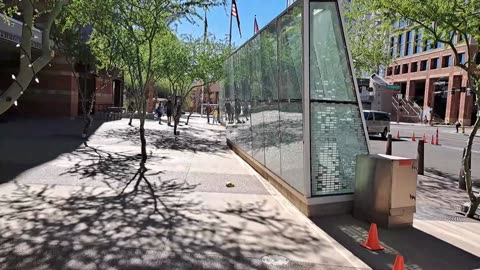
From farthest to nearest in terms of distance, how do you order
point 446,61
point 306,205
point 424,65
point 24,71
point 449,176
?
point 424,65 < point 446,61 < point 449,176 < point 306,205 < point 24,71

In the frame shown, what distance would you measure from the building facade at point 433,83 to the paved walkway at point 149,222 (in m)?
51.7

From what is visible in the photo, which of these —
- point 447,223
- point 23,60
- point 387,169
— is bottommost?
point 447,223

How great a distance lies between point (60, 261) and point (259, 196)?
3.99 m

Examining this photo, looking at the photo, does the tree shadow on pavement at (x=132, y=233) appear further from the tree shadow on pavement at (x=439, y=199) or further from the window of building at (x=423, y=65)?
the window of building at (x=423, y=65)

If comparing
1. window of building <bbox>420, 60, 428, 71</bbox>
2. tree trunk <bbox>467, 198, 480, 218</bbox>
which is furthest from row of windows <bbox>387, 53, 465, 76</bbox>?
tree trunk <bbox>467, 198, 480, 218</bbox>

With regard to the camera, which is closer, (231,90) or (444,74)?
(231,90)

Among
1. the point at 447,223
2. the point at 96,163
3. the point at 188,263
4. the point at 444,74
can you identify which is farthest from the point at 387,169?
the point at 444,74

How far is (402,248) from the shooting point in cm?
511

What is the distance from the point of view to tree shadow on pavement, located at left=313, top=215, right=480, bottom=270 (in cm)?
466

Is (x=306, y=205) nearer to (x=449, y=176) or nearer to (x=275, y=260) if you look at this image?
(x=275, y=260)

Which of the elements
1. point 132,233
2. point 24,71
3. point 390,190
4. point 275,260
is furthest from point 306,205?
point 24,71

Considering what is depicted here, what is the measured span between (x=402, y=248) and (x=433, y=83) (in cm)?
6748

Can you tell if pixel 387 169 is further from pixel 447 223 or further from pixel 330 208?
pixel 447 223

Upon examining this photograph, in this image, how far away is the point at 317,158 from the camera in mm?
6484
